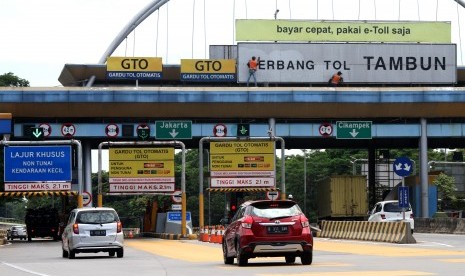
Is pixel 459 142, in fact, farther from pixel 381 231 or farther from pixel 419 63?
pixel 381 231

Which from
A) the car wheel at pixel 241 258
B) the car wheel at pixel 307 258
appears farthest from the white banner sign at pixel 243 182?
the car wheel at pixel 307 258

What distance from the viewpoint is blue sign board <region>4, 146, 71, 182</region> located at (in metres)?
53.4

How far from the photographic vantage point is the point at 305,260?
26484 mm

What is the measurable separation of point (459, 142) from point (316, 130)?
12105 mm

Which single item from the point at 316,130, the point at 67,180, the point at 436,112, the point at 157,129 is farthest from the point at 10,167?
the point at 436,112

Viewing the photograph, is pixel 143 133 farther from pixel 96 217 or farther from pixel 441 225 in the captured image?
pixel 96 217

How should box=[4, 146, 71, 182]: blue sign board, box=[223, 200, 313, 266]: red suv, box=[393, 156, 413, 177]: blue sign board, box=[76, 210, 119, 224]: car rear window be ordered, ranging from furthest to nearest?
box=[4, 146, 71, 182]: blue sign board
box=[393, 156, 413, 177]: blue sign board
box=[76, 210, 119, 224]: car rear window
box=[223, 200, 313, 266]: red suv

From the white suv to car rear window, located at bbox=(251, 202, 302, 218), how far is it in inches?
303

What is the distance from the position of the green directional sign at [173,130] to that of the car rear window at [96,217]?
29.9 metres

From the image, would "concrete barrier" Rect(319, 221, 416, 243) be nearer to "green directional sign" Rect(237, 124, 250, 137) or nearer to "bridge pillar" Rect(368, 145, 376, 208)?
"green directional sign" Rect(237, 124, 250, 137)

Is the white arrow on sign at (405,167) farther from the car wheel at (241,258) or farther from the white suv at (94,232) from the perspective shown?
the car wheel at (241,258)

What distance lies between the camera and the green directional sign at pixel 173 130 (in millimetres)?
64125

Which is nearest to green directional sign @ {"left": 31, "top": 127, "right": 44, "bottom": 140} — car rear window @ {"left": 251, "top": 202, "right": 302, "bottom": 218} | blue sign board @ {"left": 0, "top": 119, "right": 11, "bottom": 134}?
blue sign board @ {"left": 0, "top": 119, "right": 11, "bottom": 134}

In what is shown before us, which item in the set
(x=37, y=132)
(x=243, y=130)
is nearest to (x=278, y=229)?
(x=37, y=132)
